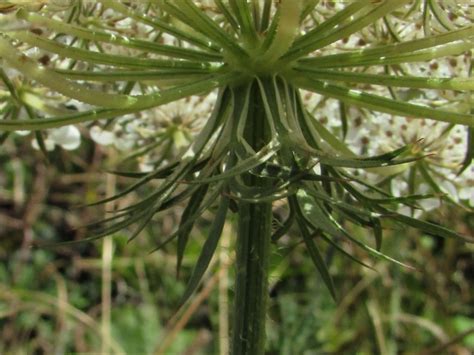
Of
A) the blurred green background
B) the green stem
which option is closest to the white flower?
the green stem

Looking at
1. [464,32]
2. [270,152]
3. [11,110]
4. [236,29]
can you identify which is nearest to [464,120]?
[464,32]

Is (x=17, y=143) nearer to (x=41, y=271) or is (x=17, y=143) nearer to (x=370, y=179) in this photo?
(x=41, y=271)

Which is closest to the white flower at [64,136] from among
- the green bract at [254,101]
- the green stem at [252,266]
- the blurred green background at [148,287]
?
the green bract at [254,101]

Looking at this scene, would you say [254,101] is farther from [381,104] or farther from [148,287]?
[148,287]

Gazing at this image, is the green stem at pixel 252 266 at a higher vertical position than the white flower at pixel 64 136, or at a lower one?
lower

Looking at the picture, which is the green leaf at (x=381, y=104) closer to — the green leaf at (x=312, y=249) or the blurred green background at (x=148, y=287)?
the green leaf at (x=312, y=249)

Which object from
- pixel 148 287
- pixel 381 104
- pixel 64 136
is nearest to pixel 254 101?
pixel 381 104

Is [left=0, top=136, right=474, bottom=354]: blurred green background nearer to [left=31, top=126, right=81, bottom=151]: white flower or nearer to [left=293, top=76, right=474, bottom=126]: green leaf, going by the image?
[left=31, top=126, right=81, bottom=151]: white flower
